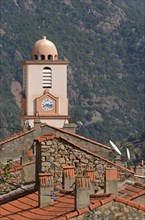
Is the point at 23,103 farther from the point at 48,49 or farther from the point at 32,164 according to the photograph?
the point at 32,164

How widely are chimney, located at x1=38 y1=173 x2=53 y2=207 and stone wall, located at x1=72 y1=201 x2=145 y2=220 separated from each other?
5.91 ft

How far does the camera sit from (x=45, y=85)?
55.8 m

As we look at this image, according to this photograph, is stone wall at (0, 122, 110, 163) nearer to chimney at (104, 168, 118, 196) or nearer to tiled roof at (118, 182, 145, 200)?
tiled roof at (118, 182, 145, 200)

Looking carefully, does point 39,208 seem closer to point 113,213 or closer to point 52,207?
point 52,207

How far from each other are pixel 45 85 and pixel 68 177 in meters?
33.8

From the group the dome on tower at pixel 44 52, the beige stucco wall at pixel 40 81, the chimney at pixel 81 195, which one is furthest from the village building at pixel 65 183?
the dome on tower at pixel 44 52

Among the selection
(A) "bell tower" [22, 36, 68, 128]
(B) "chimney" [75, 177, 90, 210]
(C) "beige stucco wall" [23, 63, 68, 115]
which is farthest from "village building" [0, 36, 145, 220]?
(C) "beige stucco wall" [23, 63, 68, 115]

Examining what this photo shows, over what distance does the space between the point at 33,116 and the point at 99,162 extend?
2580 centimetres

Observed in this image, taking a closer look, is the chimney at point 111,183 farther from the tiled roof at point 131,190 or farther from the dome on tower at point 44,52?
the dome on tower at point 44,52

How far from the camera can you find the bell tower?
5253 cm

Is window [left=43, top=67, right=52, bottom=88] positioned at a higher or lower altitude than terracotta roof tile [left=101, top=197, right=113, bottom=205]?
higher

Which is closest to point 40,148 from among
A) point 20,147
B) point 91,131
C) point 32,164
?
point 32,164

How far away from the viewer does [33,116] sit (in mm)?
50000

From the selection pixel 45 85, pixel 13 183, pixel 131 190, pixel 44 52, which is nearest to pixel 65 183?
pixel 131 190
